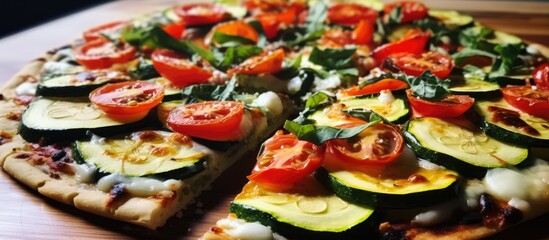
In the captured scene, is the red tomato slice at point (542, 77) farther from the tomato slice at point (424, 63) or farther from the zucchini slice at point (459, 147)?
the zucchini slice at point (459, 147)

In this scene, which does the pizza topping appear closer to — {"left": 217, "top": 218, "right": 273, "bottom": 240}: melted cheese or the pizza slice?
the pizza slice

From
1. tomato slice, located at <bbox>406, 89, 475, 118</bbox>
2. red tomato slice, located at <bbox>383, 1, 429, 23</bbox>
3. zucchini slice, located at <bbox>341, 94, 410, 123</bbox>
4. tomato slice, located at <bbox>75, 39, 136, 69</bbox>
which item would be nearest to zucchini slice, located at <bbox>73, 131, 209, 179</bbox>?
zucchini slice, located at <bbox>341, 94, 410, 123</bbox>

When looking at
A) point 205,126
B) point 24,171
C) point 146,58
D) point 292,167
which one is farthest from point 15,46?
point 292,167

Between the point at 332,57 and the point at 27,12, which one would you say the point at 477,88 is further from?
the point at 27,12

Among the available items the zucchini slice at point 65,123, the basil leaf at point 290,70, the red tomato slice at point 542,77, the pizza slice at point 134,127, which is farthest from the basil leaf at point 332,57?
the zucchini slice at point 65,123

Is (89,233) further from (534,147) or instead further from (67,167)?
(534,147)

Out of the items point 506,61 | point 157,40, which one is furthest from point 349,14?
point 157,40
